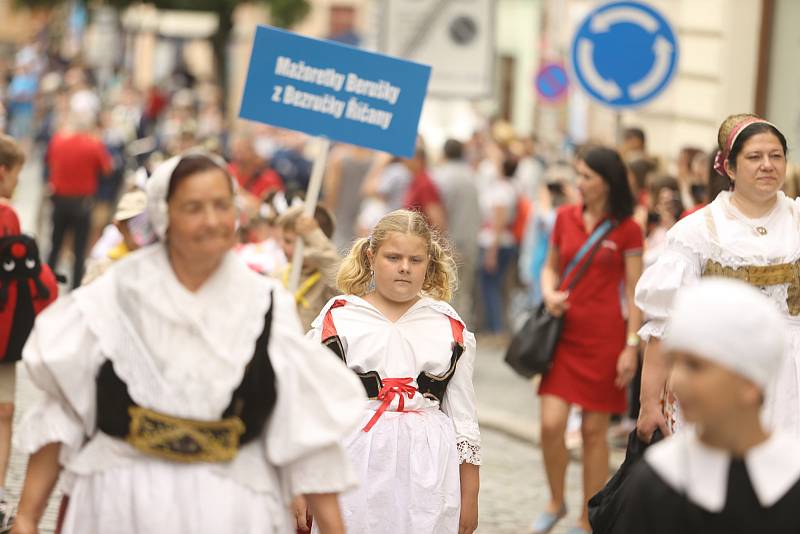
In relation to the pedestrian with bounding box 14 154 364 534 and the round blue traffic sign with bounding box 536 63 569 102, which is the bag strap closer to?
the pedestrian with bounding box 14 154 364 534

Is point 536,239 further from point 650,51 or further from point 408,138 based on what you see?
point 408,138

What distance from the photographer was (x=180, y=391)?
442 cm

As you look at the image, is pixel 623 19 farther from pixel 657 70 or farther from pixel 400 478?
pixel 400 478

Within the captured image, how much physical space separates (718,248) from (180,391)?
9.33 ft

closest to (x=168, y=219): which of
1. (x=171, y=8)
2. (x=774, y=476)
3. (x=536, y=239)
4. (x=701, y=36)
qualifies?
(x=774, y=476)

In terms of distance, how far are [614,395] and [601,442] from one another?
25cm

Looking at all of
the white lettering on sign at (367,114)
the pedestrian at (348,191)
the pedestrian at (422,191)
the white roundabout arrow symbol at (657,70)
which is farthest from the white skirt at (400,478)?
the pedestrian at (348,191)

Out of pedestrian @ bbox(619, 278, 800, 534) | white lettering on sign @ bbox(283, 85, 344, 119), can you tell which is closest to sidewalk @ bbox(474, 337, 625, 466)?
white lettering on sign @ bbox(283, 85, 344, 119)

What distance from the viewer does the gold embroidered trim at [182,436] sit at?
4418 mm

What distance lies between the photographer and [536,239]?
1574 cm

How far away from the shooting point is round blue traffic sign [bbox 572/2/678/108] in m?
11.6

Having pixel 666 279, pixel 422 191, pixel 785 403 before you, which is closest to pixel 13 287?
pixel 666 279

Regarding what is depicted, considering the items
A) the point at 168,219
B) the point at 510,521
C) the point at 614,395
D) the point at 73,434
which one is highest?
the point at 168,219

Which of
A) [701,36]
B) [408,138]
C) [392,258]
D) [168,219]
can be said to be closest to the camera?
[168,219]
